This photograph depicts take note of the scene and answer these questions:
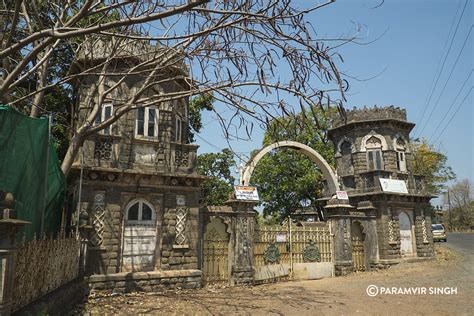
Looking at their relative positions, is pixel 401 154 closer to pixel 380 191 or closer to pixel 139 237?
pixel 380 191

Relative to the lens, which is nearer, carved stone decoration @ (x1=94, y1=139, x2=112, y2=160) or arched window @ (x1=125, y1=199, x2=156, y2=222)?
carved stone decoration @ (x1=94, y1=139, x2=112, y2=160)

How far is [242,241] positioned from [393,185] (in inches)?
415

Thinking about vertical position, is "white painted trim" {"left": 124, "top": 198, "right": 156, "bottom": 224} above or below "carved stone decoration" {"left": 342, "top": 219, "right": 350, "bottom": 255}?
above

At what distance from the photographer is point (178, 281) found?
37.6 feet

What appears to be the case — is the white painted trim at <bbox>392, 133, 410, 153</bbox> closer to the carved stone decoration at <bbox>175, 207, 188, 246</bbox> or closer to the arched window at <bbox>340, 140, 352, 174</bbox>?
the arched window at <bbox>340, 140, 352, 174</bbox>

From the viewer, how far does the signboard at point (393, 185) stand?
1898 centimetres

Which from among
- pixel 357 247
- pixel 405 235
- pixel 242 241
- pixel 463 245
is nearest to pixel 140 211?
pixel 242 241

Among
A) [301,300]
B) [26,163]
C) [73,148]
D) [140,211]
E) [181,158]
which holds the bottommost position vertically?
[301,300]

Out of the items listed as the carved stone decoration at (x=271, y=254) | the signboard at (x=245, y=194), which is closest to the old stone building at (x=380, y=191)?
the carved stone decoration at (x=271, y=254)

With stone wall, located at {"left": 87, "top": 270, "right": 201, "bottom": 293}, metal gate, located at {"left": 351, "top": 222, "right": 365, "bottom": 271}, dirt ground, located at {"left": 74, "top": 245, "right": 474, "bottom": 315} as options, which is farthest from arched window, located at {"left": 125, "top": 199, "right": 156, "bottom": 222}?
metal gate, located at {"left": 351, "top": 222, "right": 365, "bottom": 271}

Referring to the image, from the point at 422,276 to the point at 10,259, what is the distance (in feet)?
48.4

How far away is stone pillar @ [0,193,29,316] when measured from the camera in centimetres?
447

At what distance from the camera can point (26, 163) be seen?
6.75m

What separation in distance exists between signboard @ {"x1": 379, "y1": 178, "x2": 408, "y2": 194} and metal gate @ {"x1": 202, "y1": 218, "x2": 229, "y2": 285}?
10150 mm
